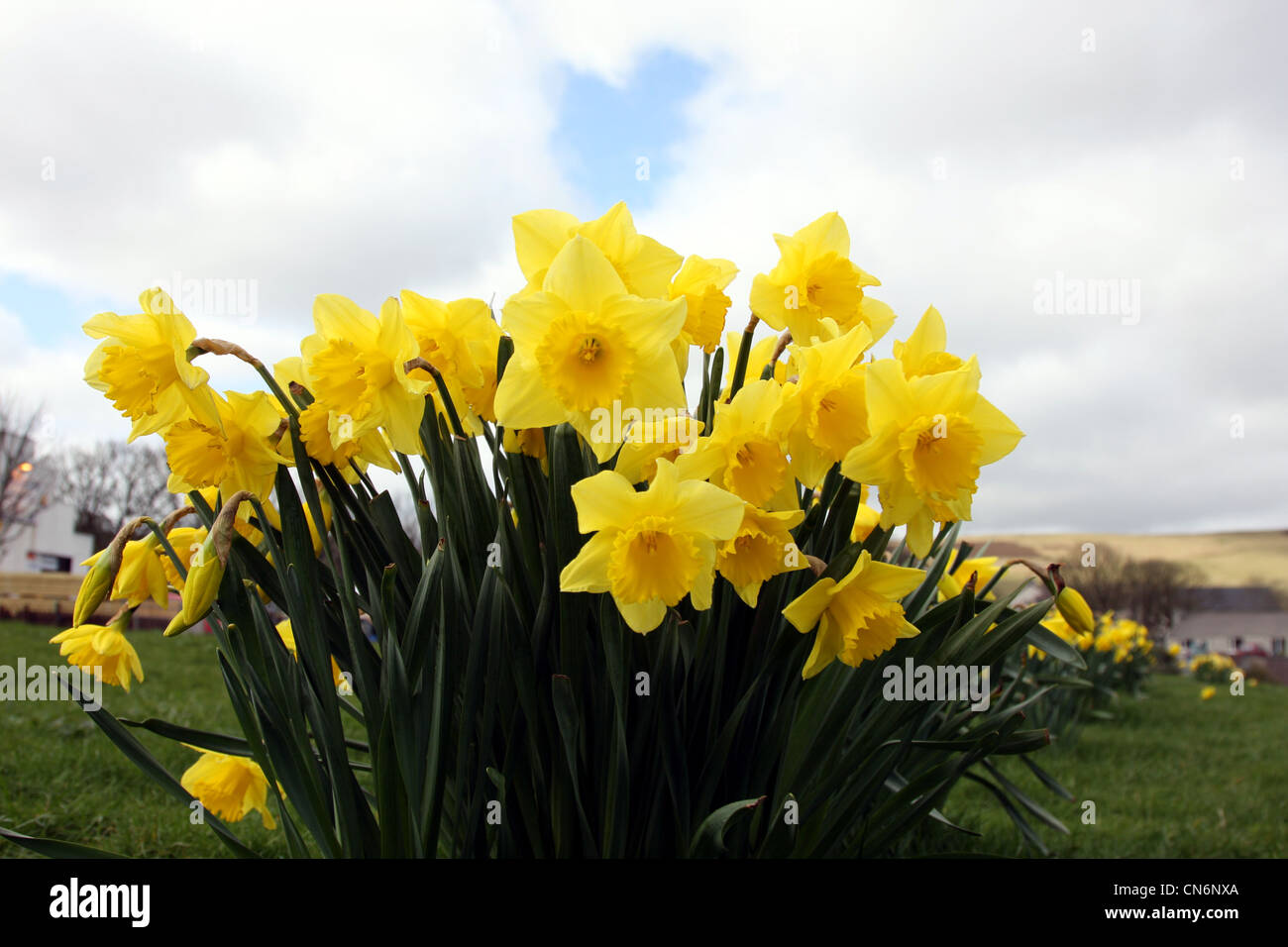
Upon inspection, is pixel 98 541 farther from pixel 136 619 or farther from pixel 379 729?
pixel 379 729

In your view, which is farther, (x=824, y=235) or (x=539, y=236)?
(x=824, y=235)

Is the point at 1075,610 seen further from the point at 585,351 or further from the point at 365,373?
the point at 365,373

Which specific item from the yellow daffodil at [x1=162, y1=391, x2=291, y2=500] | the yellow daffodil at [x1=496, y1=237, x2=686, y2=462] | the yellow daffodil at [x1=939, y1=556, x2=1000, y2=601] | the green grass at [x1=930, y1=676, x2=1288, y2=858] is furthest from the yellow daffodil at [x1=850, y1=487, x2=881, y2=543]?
the green grass at [x1=930, y1=676, x2=1288, y2=858]

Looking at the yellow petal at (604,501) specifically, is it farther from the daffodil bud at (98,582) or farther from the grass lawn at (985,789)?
the grass lawn at (985,789)

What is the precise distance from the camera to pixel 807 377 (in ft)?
3.71

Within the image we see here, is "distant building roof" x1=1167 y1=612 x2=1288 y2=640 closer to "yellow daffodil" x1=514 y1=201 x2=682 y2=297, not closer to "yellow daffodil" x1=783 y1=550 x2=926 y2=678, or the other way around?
"yellow daffodil" x1=783 y1=550 x2=926 y2=678

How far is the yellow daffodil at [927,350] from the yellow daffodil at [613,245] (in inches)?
14.6

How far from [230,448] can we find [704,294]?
2.47ft

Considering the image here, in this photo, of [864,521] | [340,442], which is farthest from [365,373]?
[864,521]

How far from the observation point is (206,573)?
1.15m

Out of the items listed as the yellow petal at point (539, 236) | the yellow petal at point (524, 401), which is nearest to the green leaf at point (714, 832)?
the yellow petal at point (524, 401)

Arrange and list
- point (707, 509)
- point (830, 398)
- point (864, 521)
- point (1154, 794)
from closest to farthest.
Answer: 1. point (707, 509)
2. point (830, 398)
3. point (864, 521)
4. point (1154, 794)

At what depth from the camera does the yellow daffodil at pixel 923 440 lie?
1.07 meters
